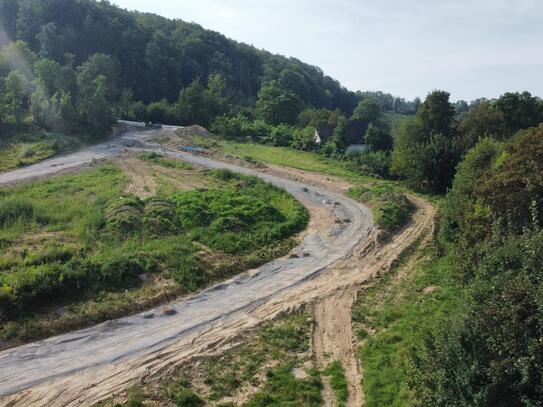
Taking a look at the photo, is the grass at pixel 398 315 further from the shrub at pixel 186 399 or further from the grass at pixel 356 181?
the grass at pixel 356 181

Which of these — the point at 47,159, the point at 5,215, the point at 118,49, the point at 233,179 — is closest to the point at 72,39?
the point at 118,49

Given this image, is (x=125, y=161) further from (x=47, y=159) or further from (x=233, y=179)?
(x=233, y=179)

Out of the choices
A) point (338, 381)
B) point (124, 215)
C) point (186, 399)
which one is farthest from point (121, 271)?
point (338, 381)

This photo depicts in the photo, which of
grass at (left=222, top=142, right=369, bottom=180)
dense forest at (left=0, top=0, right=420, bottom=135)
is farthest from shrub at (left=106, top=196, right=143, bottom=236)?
dense forest at (left=0, top=0, right=420, bottom=135)

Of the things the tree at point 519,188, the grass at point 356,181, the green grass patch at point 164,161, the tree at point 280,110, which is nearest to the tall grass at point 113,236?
the grass at point 356,181

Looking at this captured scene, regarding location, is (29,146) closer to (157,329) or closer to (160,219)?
(160,219)

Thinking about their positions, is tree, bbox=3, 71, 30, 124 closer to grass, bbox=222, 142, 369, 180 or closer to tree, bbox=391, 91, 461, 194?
grass, bbox=222, 142, 369, 180
